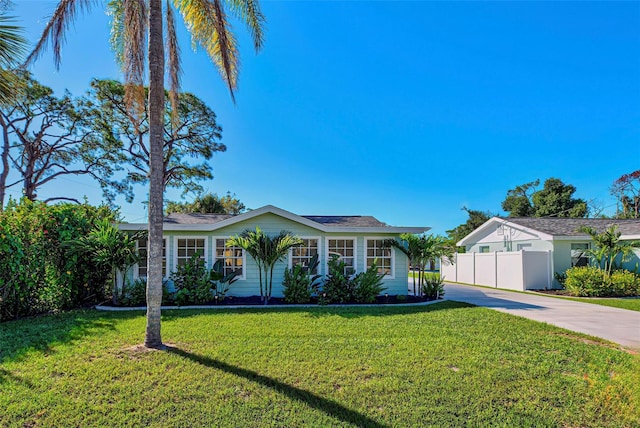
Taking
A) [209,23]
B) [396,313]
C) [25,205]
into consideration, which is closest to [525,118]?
[396,313]

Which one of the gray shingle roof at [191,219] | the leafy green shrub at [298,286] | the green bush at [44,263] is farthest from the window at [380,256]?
the green bush at [44,263]

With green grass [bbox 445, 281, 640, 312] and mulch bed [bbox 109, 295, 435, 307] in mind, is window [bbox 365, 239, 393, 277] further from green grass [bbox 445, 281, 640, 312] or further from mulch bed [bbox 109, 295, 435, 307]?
green grass [bbox 445, 281, 640, 312]

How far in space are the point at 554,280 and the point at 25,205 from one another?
65.8ft

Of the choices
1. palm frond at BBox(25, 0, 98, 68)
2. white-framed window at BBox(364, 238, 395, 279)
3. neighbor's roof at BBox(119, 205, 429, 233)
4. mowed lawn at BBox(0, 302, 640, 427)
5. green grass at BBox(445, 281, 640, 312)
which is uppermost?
palm frond at BBox(25, 0, 98, 68)

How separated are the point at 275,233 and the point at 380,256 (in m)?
3.99

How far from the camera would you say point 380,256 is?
36.7 ft

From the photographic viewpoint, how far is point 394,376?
13.5 feet

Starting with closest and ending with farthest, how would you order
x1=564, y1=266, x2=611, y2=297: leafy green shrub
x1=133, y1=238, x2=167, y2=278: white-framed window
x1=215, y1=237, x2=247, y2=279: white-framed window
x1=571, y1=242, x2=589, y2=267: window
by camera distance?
x1=133, y1=238, x2=167, y2=278: white-framed window → x1=215, y1=237, x2=247, y2=279: white-framed window → x1=564, y1=266, x2=611, y2=297: leafy green shrub → x1=571, y1=242, x2=589, y2=267: window

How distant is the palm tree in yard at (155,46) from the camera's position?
5246mm

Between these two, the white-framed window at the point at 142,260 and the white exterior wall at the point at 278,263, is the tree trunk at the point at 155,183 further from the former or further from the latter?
the white-framed window at the point at 142,260

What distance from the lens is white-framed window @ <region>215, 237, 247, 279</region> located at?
10.6 m

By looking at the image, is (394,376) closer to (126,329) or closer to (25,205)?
(126,329)

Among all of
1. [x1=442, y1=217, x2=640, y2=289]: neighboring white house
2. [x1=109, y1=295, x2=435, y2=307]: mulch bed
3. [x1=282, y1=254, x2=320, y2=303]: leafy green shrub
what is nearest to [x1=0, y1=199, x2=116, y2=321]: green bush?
[x1=109, y1=295, x2=435, y2=307]: mulch bed

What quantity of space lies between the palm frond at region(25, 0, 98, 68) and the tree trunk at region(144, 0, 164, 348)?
1.65 metres
